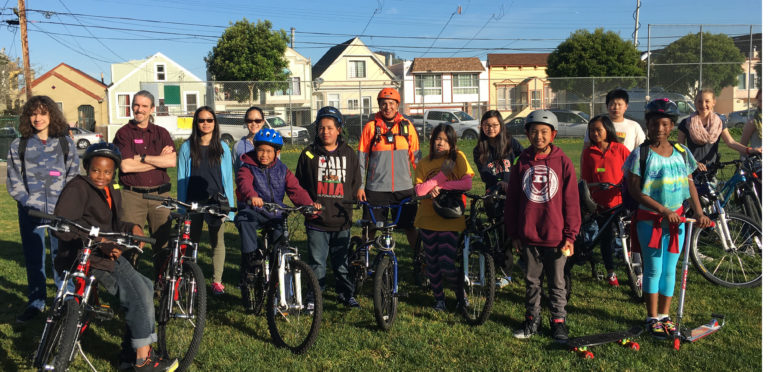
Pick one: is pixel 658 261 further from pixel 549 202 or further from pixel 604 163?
pixel 604 163

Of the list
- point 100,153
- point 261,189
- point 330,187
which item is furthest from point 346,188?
point 100,153

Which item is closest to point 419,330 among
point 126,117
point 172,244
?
point 172,244

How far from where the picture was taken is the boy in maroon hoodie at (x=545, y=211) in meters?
4.60

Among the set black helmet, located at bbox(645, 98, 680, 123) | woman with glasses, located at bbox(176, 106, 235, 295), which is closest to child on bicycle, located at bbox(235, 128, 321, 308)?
woman with glasses, located at bbox(176, 106, 235, 295)

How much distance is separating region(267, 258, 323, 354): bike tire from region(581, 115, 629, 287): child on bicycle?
2.95 m

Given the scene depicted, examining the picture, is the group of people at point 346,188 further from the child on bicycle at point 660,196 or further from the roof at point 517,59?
the roof at point 517,59

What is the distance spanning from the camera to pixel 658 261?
15.4 ft

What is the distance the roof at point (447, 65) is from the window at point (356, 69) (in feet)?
14.8

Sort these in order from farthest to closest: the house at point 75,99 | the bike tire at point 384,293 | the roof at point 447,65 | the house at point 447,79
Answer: the roof at point 447,65
the house at point 447,79
the house at point 75,99
the bike tire at point 384,293

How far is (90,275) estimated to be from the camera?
3846mm

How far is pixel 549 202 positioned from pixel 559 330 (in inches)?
39.8

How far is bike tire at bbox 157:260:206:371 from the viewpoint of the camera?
411 centimetres

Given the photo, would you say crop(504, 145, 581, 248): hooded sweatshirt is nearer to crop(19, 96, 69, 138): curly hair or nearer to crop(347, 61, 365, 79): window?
crop(19, 96, 69, 138): curly hair

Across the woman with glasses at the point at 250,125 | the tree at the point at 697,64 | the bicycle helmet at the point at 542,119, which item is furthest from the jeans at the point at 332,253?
the tree at the point at 697,64
